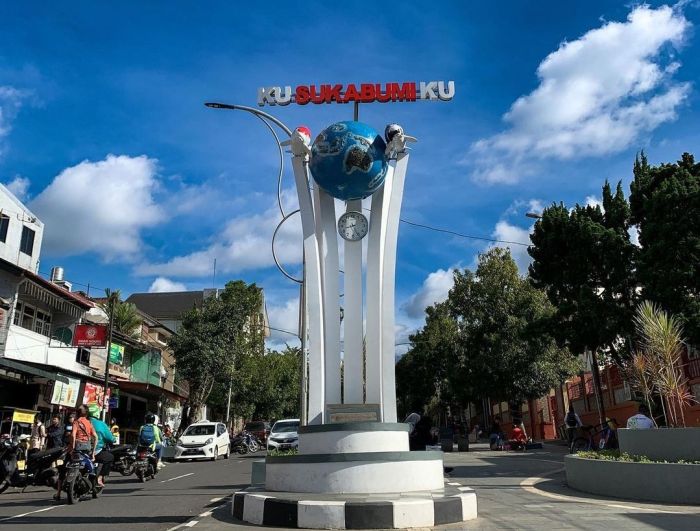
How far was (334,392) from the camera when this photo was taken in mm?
11070

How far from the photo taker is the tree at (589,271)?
63.5 feet

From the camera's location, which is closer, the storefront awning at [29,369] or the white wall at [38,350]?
the storefront awning at [29,369]

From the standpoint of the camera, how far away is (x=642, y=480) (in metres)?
9.80

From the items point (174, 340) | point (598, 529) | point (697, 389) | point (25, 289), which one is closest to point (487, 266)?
point (697, 389)

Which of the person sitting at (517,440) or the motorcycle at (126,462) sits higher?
the person sitting at (517,440)

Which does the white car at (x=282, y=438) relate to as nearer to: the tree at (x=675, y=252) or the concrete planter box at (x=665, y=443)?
the tree at (x=675, y=252)

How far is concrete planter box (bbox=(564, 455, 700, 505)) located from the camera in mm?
9289

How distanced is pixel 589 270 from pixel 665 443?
11.1 metres

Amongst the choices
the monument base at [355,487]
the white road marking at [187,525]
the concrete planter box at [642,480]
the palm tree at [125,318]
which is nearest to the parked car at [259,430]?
the palm tree at [125,318]

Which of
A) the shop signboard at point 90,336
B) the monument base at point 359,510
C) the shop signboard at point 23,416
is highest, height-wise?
the shop signboard at point 90,336

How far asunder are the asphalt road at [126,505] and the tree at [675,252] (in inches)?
499

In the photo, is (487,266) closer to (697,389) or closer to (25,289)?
(697,389)

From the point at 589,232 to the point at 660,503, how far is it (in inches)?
466

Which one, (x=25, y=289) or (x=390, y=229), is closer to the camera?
(x=390, y=229)
